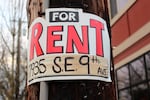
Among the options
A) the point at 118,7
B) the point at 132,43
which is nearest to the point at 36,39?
the point at 132,43

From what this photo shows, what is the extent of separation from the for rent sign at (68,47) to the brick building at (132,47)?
5371 millimetres

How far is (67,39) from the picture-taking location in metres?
2.82

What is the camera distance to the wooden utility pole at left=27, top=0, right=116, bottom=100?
277 cm

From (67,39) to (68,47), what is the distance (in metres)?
0.08

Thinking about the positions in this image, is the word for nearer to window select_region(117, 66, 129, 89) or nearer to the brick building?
the brick building

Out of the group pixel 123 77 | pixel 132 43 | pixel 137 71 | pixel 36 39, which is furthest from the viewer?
pixel 123 77

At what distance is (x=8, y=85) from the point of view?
15797mm

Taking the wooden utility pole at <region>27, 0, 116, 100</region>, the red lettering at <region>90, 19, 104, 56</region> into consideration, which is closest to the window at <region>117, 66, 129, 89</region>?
the wooden utility pole at <region>27, 0, 116, 100</region>

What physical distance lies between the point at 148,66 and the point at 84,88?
554cm

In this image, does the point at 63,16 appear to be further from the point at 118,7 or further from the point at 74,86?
the point at 118,7

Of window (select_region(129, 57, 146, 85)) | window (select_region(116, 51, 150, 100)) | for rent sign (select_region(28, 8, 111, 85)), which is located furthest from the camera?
window (select_region(129, 57, 146, 85))

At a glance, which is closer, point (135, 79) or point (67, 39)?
point (67, 39)

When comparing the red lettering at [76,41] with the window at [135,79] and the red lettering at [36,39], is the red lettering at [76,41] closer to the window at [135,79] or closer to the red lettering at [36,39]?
the red lettering at [36,39]

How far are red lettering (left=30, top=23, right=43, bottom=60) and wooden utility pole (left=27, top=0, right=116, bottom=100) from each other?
128mm
